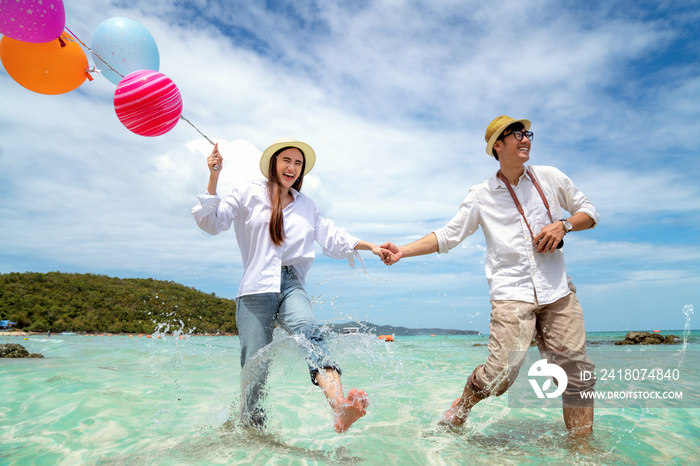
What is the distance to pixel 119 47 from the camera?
4352mm

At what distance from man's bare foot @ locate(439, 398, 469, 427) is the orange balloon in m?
4.81

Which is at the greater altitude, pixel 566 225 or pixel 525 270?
pixel 566 225

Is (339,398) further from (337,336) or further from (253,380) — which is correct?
(337,336)

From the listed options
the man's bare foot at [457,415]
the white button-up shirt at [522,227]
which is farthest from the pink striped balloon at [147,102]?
A: the man's bare foot at [457,415]

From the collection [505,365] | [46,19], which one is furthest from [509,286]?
[46,19]

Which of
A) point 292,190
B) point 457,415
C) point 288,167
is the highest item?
point 288,167

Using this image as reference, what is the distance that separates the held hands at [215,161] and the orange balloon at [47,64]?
2.38 m

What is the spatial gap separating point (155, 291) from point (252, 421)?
50.2 metres

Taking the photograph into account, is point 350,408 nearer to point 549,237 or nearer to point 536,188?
point 549,237

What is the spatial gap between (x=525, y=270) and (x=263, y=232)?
1.94 meters

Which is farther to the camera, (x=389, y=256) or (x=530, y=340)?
(x=389, y=256)

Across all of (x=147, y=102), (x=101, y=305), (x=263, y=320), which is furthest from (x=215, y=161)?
(x=101, y=305)

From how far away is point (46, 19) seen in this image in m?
3.73

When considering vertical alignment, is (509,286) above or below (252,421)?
above
